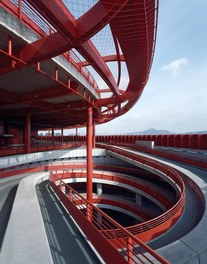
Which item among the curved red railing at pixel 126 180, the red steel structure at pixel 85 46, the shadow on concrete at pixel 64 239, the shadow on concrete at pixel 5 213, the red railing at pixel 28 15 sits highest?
the red railing at pixel 28 15

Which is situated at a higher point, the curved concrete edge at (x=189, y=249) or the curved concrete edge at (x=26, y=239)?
the curved concrete edge at (x=26, y=239)

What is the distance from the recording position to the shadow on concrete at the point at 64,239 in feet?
11.3

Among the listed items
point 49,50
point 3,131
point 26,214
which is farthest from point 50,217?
point 3,131

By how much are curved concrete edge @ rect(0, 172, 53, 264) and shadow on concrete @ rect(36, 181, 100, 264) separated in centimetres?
23

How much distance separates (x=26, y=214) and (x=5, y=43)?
6.91 metres

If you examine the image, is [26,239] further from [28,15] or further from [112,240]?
[28,15]

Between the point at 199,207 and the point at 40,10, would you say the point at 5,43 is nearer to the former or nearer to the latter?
the point at 40,10

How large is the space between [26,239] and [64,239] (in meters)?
0.99

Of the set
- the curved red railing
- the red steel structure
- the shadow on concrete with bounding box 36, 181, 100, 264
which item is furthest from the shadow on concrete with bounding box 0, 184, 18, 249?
the curved red railing

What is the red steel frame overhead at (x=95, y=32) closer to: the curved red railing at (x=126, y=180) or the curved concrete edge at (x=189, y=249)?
the curved concrete edge at (x=189, y=249)

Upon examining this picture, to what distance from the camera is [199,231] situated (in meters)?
4.62

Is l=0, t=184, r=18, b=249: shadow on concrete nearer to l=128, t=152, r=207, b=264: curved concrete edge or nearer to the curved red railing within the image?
l=128, t=152, r=207, b=264: curved concrete edge

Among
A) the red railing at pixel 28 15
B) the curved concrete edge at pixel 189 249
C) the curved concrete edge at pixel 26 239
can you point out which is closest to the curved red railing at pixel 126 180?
the curved concrete edge at pixel 189 249

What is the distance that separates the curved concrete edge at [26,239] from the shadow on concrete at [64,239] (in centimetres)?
23
